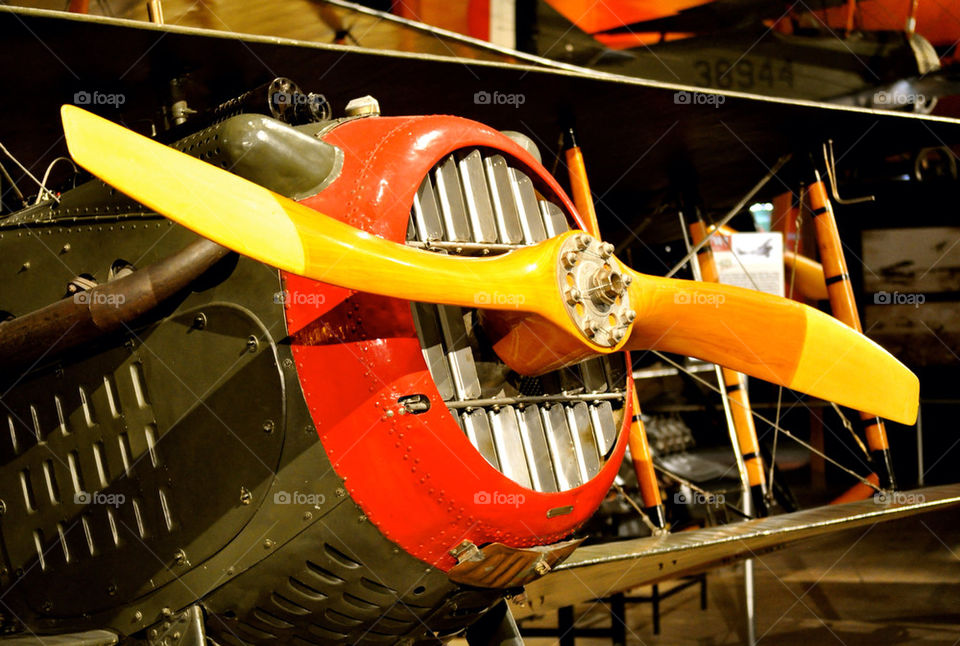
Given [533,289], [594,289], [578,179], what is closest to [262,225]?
[533,289]

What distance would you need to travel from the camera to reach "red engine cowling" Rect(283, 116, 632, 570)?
2182mm

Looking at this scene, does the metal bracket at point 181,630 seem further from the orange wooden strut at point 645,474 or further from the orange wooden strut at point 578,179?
the orange wooden strut at point 645,474

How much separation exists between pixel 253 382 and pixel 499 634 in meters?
1.25

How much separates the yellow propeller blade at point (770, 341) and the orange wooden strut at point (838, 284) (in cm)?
205

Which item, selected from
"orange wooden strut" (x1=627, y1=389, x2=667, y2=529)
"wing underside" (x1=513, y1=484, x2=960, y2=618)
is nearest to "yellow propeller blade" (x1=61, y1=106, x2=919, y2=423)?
"wing underside" (x1=513, y1=484, x2=960, y2=618)

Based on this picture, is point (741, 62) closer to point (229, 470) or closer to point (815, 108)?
point (815, 108)

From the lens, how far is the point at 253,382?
7.29 feet

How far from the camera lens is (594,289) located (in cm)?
233

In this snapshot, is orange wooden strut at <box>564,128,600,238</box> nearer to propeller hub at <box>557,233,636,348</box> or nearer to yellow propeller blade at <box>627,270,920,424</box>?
yellow propeller blade at <box>627,270,920,424</box>

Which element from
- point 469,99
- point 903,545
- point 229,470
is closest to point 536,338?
point 229,470

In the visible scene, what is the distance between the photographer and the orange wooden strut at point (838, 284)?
4.87 m

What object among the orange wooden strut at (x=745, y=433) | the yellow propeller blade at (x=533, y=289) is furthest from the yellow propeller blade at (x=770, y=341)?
the orange wooden strut at (x=745, y=433)

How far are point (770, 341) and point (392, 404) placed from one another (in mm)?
1215

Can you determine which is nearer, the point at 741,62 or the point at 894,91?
the point at 741,62
